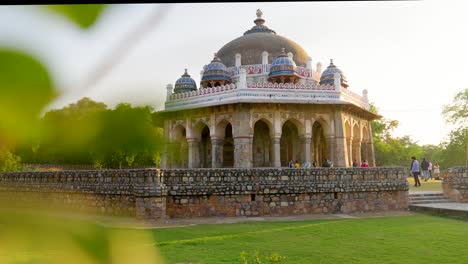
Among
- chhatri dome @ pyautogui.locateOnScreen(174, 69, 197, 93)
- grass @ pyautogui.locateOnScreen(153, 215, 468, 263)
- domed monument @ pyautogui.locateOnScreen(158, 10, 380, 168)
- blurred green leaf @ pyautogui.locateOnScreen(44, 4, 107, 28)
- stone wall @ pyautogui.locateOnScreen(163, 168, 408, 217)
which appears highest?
chhatri dome @ pyautogui.locateOnScreen(174, 69, 197, 93)

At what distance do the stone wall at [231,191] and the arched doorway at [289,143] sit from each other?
21.5 feet

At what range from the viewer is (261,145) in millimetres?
16109

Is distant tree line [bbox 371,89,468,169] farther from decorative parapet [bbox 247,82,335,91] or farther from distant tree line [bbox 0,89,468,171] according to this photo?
distant tree line [bbox 0,89,468,171]

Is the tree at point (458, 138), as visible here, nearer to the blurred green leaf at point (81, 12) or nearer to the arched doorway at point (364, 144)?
the arched doorway at point (364, 144)

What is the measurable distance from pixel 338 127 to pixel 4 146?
15.3 metres

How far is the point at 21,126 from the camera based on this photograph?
1.48 feet

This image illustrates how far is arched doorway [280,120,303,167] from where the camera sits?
16180 mm

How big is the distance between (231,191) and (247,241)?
116 inches

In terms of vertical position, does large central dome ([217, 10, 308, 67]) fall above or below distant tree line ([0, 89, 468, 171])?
above

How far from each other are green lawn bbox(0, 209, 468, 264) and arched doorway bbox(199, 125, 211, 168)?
9.23 meters

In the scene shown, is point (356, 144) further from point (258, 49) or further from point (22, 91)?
point (22, 91)

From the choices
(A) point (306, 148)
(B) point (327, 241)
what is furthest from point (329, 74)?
(B) point (327, 241)

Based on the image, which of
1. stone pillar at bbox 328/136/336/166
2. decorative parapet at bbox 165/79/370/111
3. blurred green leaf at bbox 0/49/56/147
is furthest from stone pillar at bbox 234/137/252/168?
blurred green leaf at bbox 0/49/56/147

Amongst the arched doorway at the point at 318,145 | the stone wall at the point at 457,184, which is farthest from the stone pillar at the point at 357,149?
the stone wall at the point at 457,184
